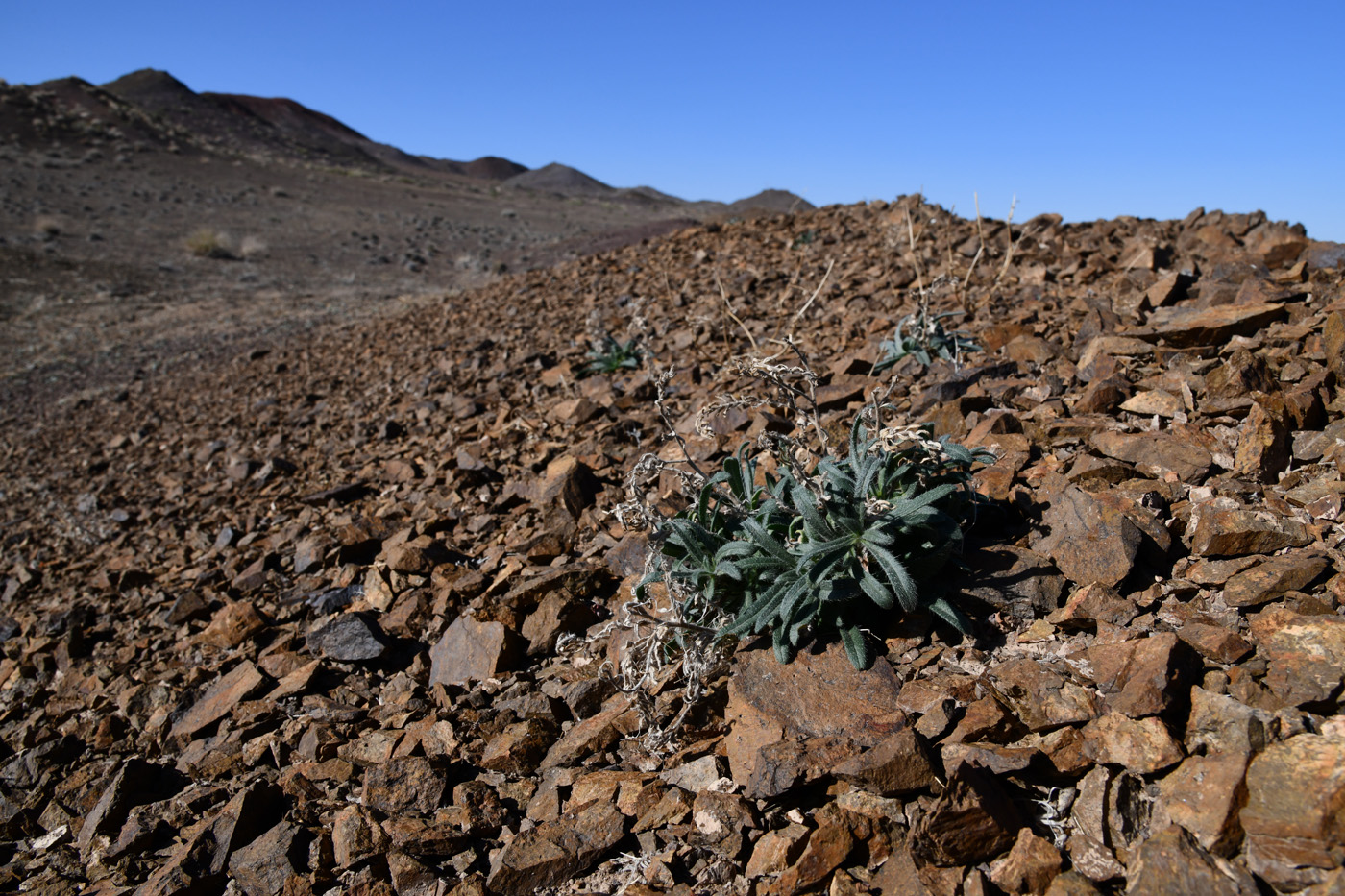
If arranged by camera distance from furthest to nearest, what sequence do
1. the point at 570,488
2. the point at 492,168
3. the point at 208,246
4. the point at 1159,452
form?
the point at 492,168, the point at 208,246, the point at 570,488, the point at 1159,452

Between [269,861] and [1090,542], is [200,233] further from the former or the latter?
[1090,542]

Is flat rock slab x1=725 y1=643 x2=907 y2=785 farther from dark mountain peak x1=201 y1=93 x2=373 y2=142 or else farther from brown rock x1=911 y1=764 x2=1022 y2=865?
dark mountain peak x1=201 y1=93 x2=373 y2=142

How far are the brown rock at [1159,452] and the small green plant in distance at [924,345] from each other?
0.97m

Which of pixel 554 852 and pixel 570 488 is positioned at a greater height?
pixel 570 488

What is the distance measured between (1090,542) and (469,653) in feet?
5.80

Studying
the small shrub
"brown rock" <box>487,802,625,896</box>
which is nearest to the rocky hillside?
the small shrub

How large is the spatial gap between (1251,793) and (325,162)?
39.3m

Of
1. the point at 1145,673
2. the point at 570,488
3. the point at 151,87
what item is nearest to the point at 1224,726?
the point at 1145,673

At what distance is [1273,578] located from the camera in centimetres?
172

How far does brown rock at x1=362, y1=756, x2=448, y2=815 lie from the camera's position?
1888 mm

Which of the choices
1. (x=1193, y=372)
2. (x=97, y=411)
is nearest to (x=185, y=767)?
(x=1193, y=372)

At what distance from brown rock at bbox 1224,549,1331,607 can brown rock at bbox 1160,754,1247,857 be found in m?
0.50

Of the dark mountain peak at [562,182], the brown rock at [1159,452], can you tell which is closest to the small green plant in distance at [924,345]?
the brown rock at [1159,452]

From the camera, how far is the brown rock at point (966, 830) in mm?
1386
